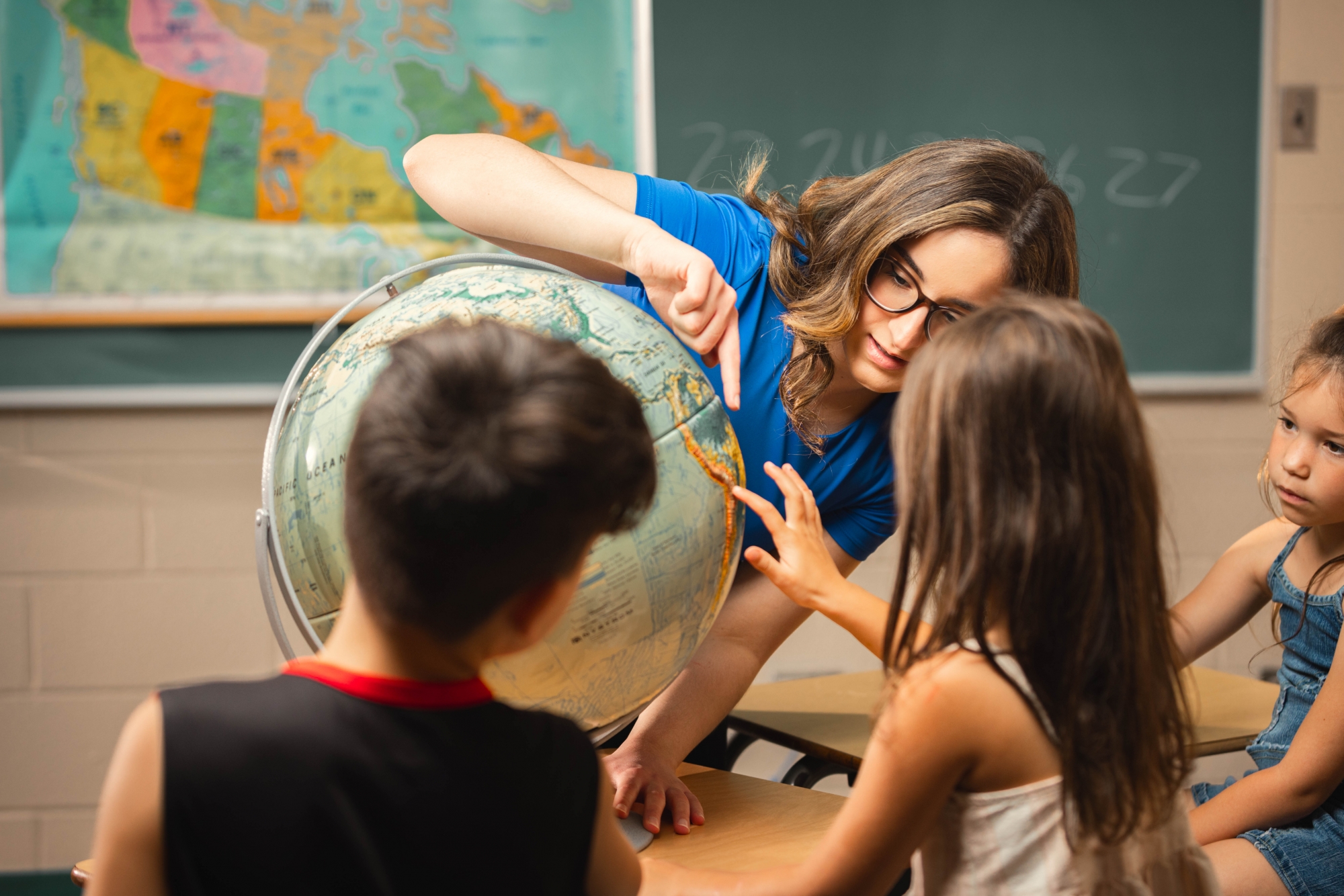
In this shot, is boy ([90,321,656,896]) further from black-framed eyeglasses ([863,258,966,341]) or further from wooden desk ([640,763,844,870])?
black-framed eyeglasses ([863,258,966,341])

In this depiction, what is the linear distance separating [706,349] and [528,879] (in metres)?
0.56

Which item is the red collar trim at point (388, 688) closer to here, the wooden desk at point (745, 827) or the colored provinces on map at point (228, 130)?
the wooden desk at point (745, 827)

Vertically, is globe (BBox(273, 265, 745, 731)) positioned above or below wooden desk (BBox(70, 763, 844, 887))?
above

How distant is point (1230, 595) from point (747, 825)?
2.93 ft

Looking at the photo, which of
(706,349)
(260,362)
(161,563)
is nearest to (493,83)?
(260,362)

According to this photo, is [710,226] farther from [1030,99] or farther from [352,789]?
[1030,99]

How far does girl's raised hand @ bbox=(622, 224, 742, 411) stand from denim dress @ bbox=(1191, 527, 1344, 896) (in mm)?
879

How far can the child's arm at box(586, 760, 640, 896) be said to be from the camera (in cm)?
69

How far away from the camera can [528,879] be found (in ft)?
2.10

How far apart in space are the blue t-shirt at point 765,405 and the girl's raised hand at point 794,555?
147 millimetres

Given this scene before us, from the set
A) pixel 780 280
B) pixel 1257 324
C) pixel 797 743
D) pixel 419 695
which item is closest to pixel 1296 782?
pixel 797 743

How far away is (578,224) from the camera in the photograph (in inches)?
42.1

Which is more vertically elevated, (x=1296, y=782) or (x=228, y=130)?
(x=228, y=130)

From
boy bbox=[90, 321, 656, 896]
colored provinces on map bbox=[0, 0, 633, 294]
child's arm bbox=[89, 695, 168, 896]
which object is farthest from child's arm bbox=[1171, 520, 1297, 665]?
colored provinces on map bbox=[0, 0, 633, 294]
